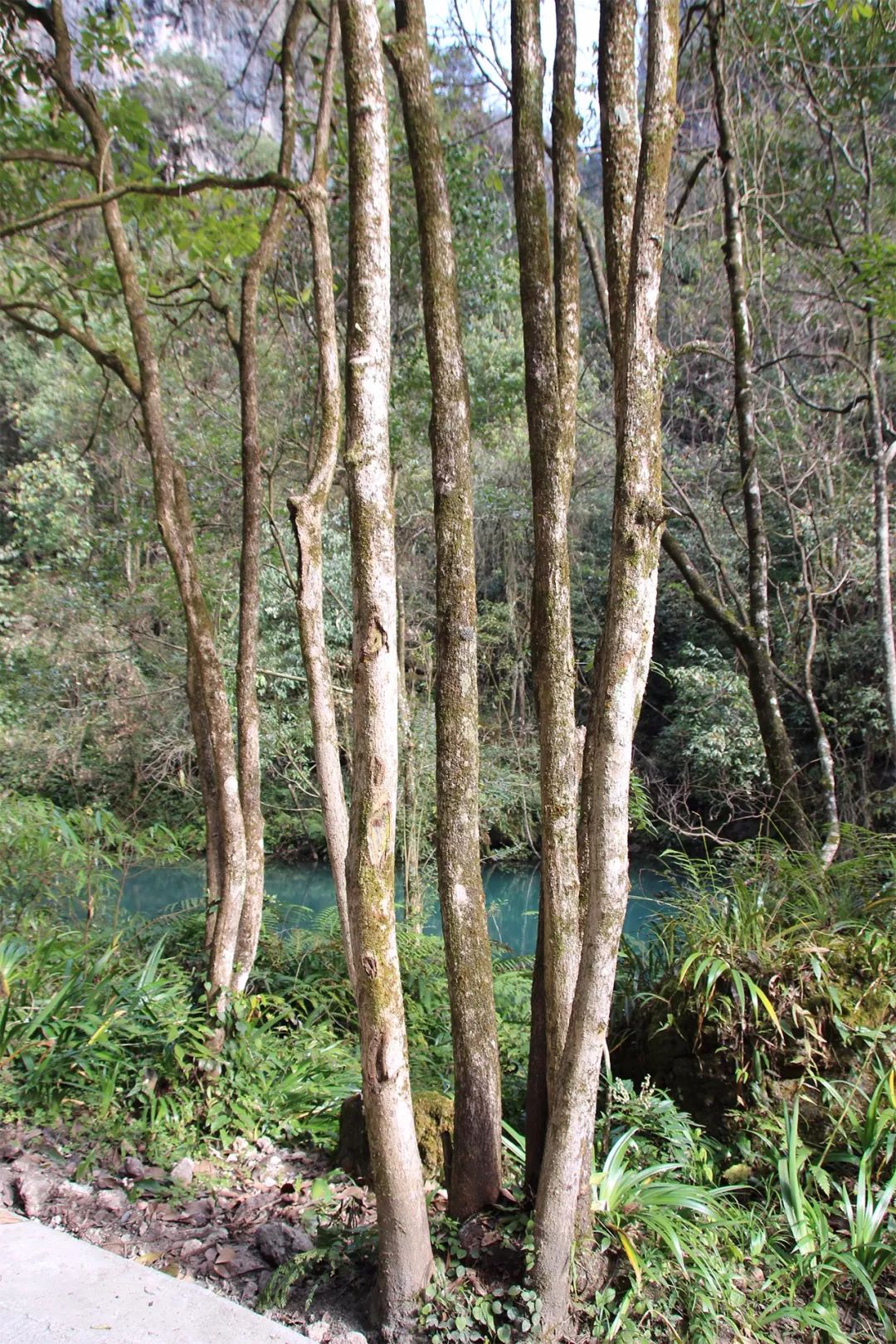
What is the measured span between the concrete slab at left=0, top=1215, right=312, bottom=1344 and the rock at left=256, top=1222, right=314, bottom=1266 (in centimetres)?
31

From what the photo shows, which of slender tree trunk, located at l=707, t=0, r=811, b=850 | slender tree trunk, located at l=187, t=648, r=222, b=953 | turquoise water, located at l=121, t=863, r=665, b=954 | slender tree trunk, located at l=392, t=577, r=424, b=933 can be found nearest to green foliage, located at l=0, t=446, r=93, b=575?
turquoise water, located at l=121, t=863, r=665, b=954

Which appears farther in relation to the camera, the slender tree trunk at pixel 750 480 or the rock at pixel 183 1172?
the slender tree trunk at pixel 750 480

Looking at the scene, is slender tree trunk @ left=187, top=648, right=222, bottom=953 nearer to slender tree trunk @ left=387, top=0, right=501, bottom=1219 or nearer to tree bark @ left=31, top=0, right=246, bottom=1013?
tree bark @ left=31, top=0, right=246, bottom=1013

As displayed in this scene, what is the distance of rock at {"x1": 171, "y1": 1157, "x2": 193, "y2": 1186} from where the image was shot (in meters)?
2.87

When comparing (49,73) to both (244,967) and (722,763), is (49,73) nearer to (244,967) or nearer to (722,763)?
(244,967)

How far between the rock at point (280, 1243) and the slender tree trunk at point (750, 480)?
3.31 metres

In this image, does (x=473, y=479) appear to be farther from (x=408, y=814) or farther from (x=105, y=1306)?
(x=105, y=1306)

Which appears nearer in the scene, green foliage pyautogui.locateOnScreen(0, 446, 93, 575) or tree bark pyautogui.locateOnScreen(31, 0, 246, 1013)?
tree bark pyautogui.locateOnScreen(31, 0, 246, 1013)

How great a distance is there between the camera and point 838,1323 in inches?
88.0

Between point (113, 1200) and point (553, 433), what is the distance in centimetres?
292

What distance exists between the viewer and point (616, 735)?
1997 mm

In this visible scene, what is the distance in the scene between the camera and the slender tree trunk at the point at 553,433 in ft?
7.82

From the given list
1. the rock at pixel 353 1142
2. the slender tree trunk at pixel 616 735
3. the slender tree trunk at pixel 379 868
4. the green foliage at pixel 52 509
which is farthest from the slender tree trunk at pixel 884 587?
the green foliage at pixel 52 509

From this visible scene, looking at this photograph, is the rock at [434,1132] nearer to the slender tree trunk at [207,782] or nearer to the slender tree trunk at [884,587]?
the slender tree trunk at [207,782]
